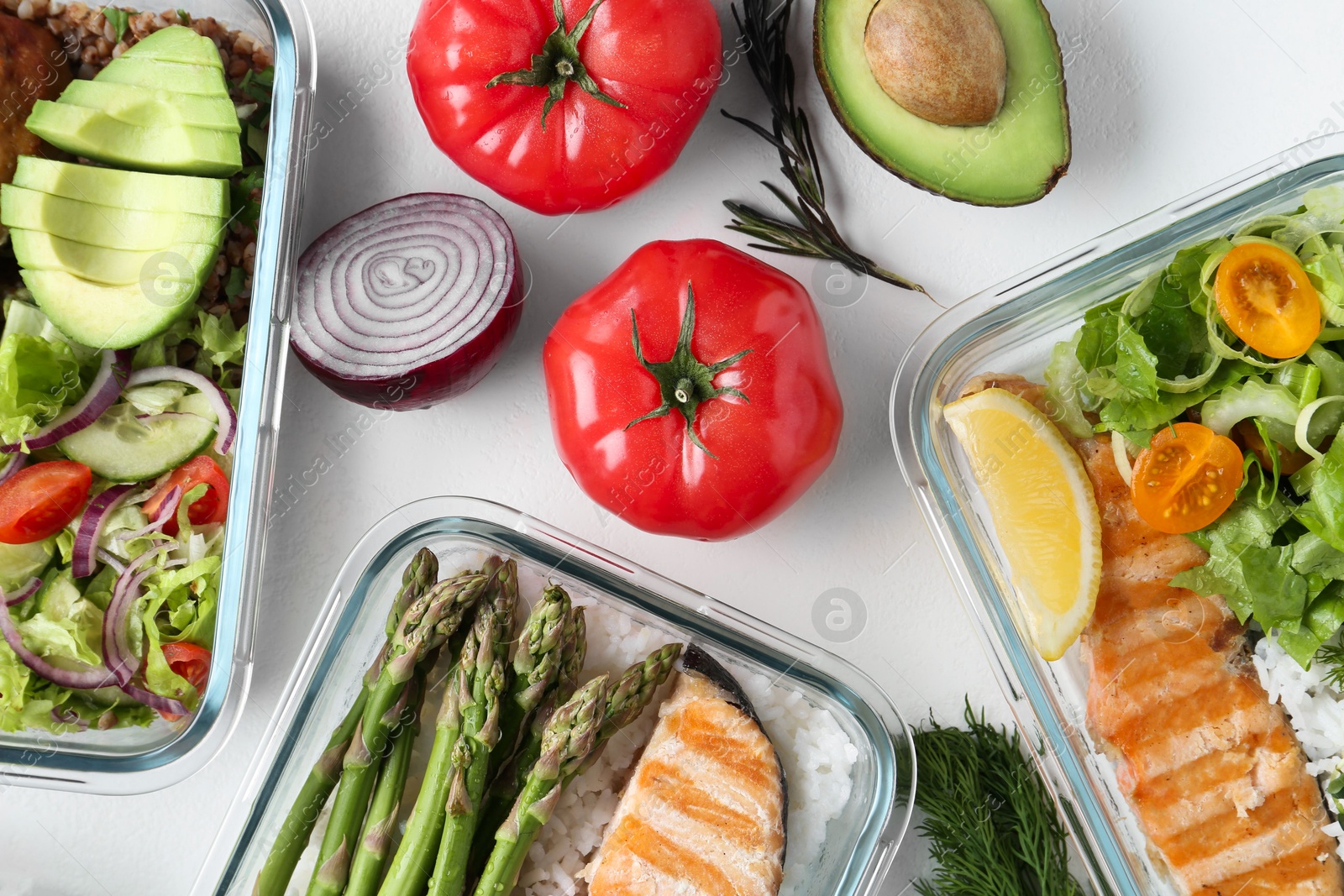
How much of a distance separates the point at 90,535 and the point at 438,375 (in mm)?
695

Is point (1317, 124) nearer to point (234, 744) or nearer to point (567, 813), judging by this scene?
point (567, 813)

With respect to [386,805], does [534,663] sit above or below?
above

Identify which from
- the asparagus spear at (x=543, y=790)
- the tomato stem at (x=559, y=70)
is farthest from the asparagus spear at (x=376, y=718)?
the tomato stem at (x=559, y=70)

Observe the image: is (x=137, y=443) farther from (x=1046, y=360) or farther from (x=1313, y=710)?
(x=1313, y=710)

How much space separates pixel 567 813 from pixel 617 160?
1143mm

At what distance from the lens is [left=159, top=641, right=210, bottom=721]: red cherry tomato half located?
1679 mm

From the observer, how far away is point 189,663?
5.57 ft

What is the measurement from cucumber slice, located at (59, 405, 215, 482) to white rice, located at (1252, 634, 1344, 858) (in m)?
1.90

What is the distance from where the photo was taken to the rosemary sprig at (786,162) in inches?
67.9

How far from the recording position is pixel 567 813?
5.52ft

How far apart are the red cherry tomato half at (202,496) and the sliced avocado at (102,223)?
15.4 inches

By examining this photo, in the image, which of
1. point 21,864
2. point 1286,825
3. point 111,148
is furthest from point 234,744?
point 1286,825

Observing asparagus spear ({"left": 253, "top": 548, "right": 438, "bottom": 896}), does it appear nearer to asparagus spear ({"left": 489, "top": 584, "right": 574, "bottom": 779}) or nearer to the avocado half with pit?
asparagus spear ({"left": 489, "top": 584, "right": 574, "bottom": 779})

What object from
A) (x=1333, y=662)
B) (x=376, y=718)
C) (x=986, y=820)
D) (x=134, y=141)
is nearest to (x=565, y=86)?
(x=134, y=141)
